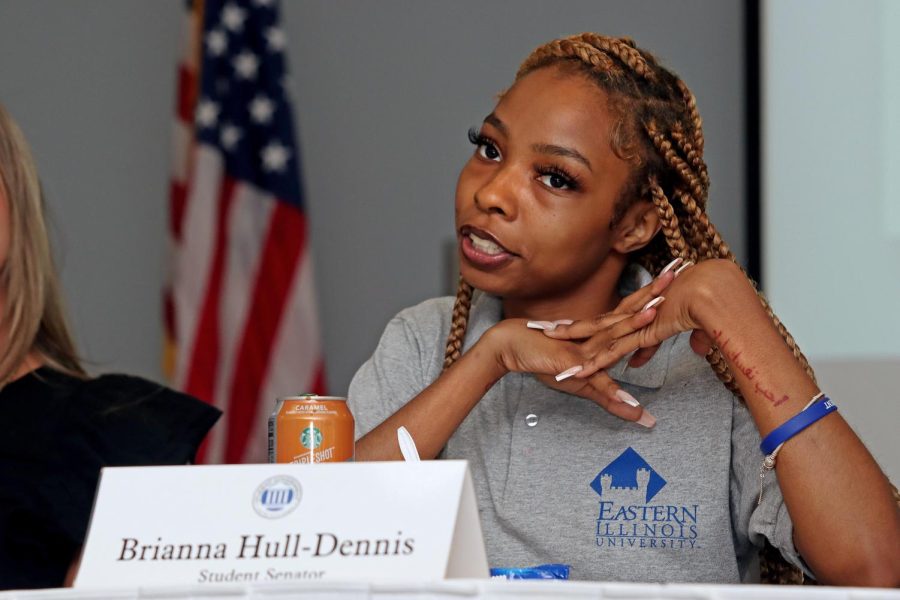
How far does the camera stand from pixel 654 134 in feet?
4.66

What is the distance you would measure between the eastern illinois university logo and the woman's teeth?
280mm

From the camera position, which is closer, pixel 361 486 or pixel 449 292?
pixel 361 486

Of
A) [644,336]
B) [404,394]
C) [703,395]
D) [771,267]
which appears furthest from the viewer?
[771,267]

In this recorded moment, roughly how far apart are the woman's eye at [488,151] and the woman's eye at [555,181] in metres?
0.08

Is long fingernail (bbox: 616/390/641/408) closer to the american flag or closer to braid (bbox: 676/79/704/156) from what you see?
braid (bbox: 676/79/704/156)

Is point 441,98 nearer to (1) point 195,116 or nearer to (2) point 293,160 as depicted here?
(2) point 293,160

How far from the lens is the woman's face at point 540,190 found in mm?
1356

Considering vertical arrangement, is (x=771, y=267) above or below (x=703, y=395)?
below

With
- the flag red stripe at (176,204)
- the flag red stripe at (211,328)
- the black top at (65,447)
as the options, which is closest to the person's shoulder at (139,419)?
the black top at (65,447)

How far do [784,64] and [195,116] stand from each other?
144cm

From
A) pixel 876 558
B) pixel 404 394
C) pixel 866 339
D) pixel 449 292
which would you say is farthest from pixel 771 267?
pixel 876 558

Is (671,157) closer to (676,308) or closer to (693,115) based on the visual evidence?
(693,115)

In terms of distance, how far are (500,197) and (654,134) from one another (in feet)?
0.72

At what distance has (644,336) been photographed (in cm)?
128
